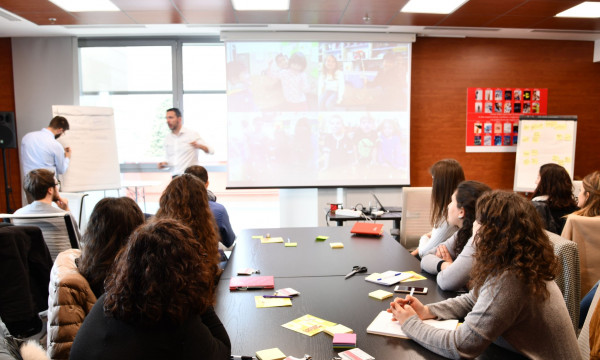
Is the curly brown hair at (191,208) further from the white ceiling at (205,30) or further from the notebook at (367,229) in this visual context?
the white ceiling at (205,30)

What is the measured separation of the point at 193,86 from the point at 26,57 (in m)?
2.26

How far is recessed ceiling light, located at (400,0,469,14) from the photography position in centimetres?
446

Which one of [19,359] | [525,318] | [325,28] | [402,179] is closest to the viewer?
[19,359]

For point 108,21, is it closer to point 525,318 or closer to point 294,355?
point 294,355

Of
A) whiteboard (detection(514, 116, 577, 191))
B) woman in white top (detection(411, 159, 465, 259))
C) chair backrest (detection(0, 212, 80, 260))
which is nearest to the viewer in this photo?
chair backrest (detection(0, 212, 80, 260))

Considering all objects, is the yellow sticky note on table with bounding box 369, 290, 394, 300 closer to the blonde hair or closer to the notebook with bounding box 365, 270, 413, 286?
the notebook with bounding box 365, 270, 413, 286

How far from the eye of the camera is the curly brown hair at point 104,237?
5.25 ft

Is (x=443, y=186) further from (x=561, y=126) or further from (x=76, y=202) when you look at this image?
(x=561, y=126)

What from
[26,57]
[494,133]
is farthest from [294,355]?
[26,57]

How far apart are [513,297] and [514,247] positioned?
0.16m

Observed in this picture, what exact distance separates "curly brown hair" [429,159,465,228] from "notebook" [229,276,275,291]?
1.42 metres

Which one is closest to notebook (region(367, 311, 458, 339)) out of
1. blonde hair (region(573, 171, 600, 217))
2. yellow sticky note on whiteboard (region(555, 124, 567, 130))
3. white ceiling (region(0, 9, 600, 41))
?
blonde hair (region(573, 171, 600, 217))

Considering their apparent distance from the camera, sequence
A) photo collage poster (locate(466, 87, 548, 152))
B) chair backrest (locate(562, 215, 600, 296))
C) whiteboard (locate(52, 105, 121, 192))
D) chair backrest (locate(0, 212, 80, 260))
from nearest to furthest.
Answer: chair backrest (locate(562, 215, 600, 296)) → chair backrest (locate(0, 212, 80, 260)) → whiteboard (locate(52, 105, 121, 192)) → photo collage poster (locate(466, 87, 548, 152))

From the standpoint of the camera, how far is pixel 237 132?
5.58 metres
